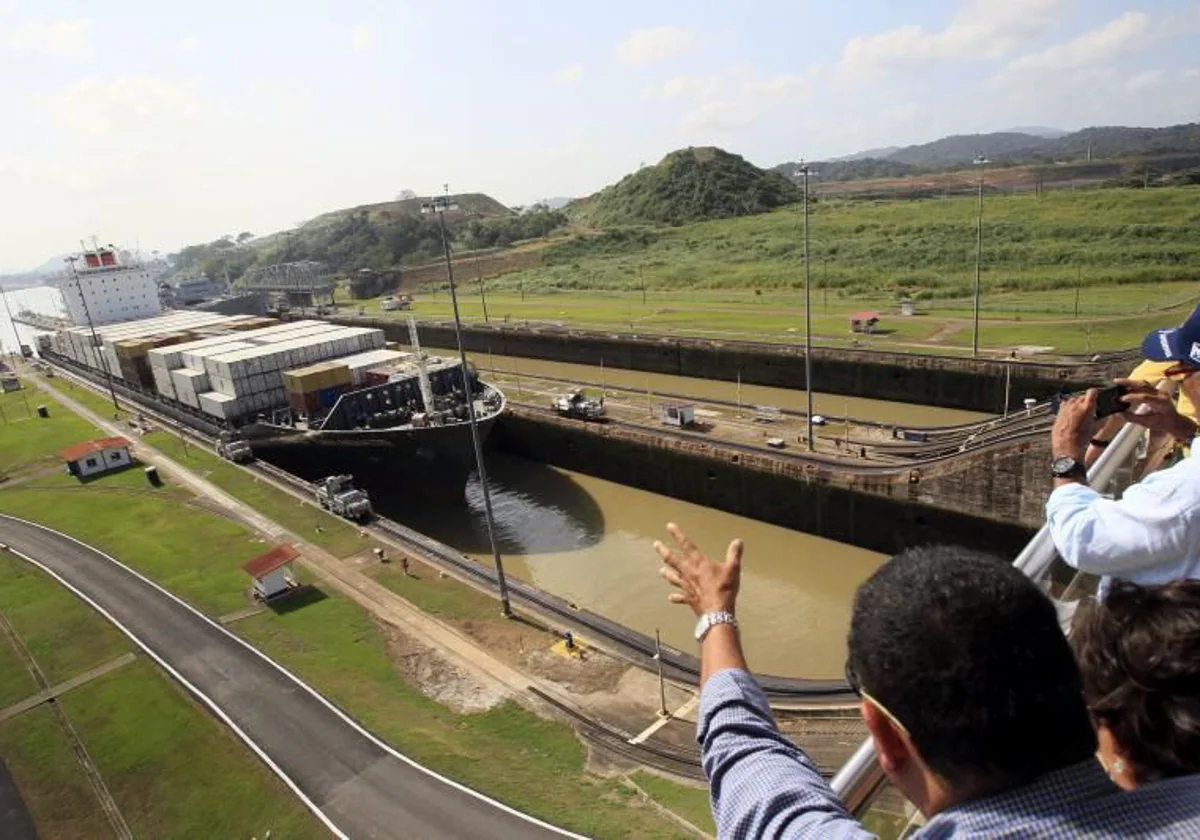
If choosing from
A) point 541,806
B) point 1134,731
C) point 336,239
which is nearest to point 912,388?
point 541,806

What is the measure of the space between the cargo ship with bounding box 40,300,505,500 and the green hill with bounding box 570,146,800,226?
330 ft

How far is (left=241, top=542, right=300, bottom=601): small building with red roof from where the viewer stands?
2361 centimetres

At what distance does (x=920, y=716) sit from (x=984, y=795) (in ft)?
0.66

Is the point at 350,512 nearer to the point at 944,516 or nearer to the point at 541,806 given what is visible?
the point at 541,806

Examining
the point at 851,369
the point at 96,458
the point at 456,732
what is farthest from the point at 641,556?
the point at 96,458

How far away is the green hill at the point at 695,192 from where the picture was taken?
141 m

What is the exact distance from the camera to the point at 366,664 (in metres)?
20.1

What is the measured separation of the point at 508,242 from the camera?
487 feet

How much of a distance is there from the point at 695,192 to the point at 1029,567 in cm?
14993

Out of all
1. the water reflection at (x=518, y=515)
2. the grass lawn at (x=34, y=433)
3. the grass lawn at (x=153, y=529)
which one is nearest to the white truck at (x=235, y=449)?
the grass lawn at (x=153, y=529)

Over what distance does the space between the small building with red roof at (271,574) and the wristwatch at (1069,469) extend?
2398cm

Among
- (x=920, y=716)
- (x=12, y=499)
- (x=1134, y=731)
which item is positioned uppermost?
(x=920, y=716)

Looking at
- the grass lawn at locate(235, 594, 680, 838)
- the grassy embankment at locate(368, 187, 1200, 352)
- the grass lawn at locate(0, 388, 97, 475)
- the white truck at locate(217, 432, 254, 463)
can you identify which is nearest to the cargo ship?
the white truck at locate(217, 432, 254, 463)

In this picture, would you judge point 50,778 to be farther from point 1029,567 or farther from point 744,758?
point 1029,567
